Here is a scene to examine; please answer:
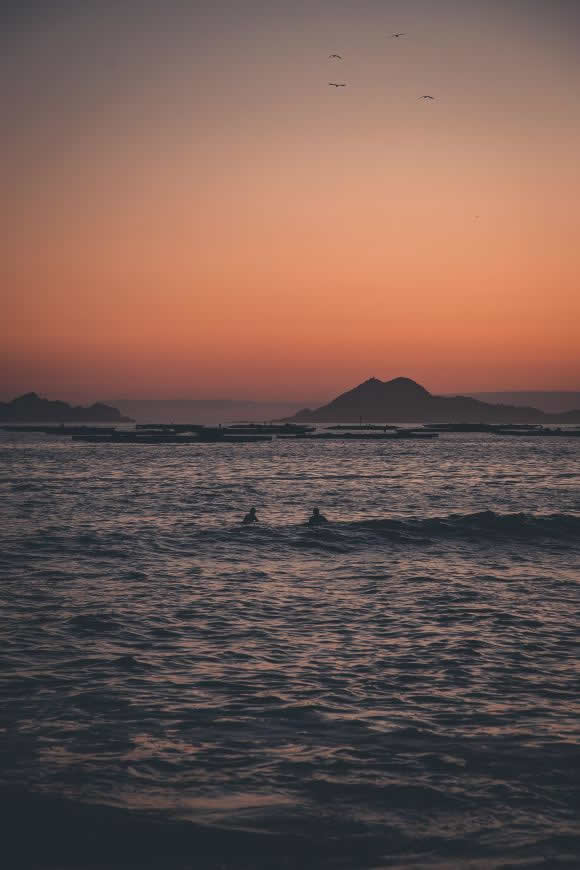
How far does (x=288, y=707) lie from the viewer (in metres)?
9.80

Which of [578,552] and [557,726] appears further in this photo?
[578,552]

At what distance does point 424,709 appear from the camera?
9.79m

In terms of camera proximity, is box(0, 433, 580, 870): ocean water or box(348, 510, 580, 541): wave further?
box(348, 510, 580, 541): wave

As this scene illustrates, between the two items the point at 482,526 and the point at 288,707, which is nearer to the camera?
the point at 288,707

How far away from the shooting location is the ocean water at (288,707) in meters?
6.60

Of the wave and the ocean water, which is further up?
the ocean water

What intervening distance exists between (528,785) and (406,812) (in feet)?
4.60

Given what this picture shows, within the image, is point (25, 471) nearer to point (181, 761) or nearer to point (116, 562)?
point (116, 562)

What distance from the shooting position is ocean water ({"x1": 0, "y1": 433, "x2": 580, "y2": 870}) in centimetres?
660

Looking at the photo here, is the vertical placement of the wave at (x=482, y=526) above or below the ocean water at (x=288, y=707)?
below

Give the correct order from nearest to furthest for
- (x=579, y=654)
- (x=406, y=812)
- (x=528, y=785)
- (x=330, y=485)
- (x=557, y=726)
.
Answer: (x=406, y=812) → (x=528, y=785) → (x=557, y=726) → (x=579, y=654) → (x=330, y=485)

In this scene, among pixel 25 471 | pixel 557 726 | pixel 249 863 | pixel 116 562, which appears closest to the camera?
pixel 249 863

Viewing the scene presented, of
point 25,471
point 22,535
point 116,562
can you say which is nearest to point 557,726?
point 116,562

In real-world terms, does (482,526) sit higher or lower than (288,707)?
lower
